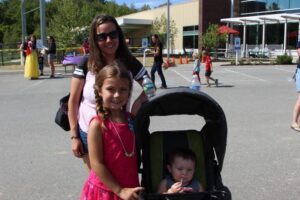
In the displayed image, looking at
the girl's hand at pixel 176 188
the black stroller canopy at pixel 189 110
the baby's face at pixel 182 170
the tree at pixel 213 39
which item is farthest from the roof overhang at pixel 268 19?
the girl's hand at pixel 176 188

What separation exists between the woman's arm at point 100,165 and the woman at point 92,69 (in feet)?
1.70

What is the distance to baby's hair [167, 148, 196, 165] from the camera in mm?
2920

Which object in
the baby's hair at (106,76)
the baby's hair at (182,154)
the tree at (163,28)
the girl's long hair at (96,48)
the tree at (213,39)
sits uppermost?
the tree at (163,28)

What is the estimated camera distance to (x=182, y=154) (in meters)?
2.93

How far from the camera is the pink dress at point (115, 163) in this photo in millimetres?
2557

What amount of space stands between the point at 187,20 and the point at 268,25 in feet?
43.5

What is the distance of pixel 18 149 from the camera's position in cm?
634

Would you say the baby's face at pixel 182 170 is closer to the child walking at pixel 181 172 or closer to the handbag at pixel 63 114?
the child walking at pixel 181 172

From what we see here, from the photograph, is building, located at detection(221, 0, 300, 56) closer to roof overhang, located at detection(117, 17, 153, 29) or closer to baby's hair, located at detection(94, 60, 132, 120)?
roof overhang, located at detection(117, 17, 153, 29)

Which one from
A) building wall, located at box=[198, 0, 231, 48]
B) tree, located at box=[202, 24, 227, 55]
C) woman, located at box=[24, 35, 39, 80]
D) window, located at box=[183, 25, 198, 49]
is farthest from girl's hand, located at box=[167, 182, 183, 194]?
window, located at box=[183, 25, 198, 49]

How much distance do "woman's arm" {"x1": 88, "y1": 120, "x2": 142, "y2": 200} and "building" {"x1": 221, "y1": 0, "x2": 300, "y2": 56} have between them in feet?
99.2

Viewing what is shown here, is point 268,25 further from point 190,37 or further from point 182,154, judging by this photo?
point 182,154

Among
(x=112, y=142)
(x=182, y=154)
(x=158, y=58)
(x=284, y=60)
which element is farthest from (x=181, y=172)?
(x=284, y=60)

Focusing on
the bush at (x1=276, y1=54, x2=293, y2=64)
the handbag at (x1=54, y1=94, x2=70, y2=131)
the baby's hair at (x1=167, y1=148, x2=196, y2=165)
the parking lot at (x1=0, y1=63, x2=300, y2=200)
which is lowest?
the parking lot at (x1=0, y1=63, x2=300, y2=200)
